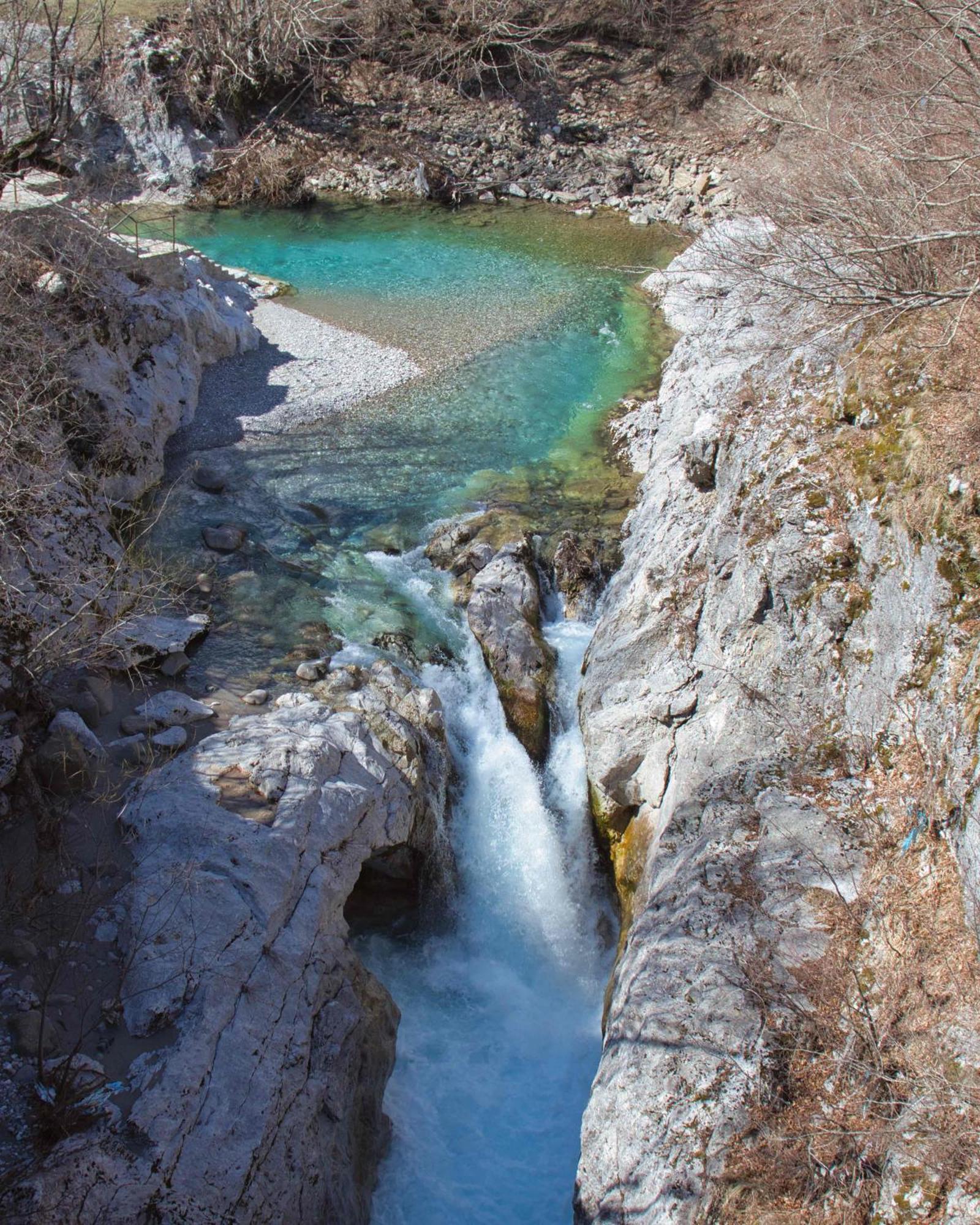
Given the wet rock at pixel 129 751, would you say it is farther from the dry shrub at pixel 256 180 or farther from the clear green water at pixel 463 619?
the dry shrub at pixel 256 180

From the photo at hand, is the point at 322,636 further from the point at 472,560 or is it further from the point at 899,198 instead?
the point at 899,198

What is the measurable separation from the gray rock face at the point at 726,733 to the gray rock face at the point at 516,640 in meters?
0.51

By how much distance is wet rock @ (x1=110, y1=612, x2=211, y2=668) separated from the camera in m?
8.35

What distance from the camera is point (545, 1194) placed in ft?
21.6

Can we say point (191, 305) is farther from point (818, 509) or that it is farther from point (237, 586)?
point (818, 509)

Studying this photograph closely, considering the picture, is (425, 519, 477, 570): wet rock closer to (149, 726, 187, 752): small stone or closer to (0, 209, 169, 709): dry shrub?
(0, 209, 169, 709): dry shrub

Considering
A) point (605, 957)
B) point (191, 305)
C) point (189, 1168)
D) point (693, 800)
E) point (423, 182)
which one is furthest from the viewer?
point (423, 182)

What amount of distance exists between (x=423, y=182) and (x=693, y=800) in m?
21.6

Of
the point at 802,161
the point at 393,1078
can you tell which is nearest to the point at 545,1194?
the point at 393,1078

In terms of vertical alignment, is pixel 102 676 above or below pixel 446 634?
above

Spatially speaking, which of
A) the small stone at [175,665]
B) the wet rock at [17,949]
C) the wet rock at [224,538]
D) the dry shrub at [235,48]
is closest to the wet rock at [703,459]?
the wet rock at [224,538]

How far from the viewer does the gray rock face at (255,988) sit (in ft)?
16.5

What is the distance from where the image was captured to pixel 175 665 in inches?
341

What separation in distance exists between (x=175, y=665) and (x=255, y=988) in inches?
147
